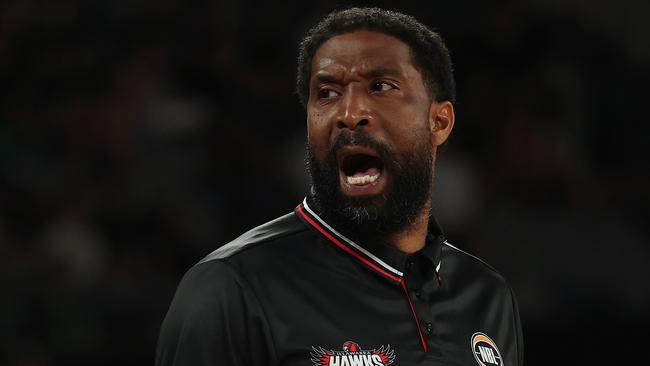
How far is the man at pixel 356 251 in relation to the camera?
84.2 inches

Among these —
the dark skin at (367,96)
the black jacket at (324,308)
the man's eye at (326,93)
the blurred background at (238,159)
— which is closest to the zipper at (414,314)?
the black jacket at (324,308)

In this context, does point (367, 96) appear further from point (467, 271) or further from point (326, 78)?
point (467, 271)

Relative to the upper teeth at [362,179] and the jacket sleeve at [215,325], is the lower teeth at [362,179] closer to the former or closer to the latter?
the upper teeth at [362,179]

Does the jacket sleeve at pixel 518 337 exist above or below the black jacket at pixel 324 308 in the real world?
below

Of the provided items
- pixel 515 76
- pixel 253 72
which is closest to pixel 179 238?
pixel 253 72

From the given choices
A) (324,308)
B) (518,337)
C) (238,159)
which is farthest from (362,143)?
(238,159)

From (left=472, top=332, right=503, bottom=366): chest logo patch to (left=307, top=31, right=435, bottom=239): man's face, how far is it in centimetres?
35

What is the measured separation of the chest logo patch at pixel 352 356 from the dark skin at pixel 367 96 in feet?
1.23

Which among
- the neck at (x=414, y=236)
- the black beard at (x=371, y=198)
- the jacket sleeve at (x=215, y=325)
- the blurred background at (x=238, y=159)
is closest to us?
the jacket sleeve at (x=215, y=325)

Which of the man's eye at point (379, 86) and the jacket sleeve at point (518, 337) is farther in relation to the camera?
the jacket sleeve at point (518, 337)

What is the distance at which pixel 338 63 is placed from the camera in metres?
2.37

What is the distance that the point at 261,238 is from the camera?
2.34 m

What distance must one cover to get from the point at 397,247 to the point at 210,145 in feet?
10.9

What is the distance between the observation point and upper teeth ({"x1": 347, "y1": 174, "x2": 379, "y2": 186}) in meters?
2.37
